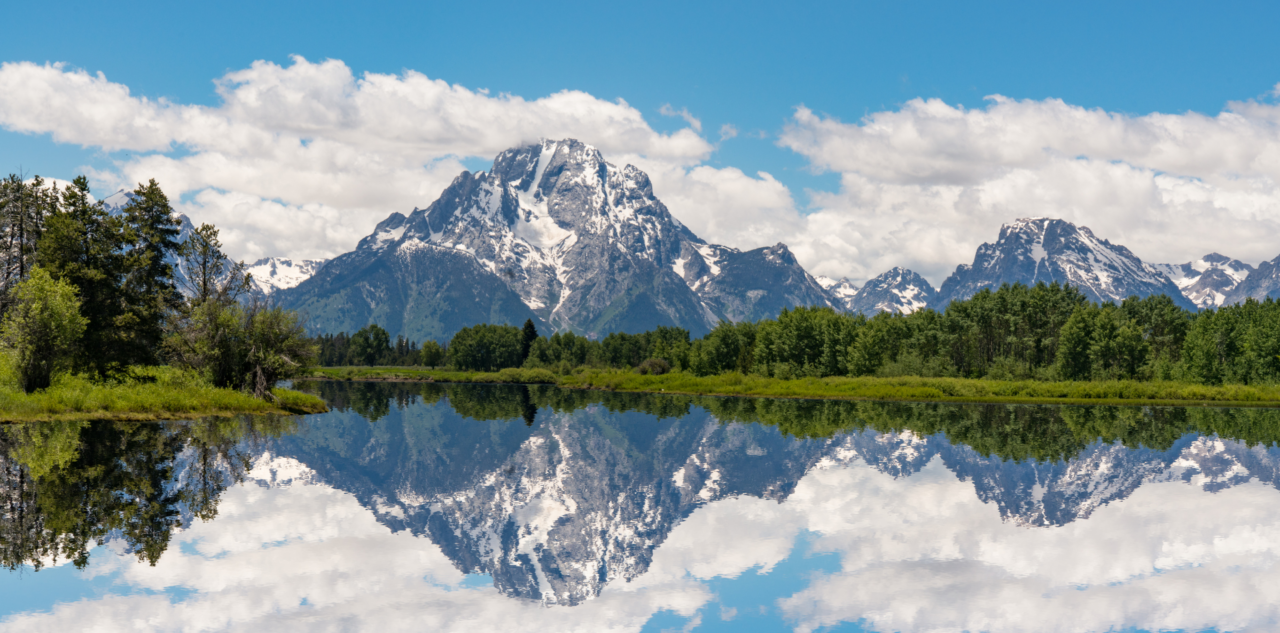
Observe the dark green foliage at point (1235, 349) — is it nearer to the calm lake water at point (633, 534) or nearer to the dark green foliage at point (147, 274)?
the calm lake water at point (633, 534)

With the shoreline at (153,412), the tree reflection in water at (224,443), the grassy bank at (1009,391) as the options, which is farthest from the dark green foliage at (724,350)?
the shoreline at (153,412)

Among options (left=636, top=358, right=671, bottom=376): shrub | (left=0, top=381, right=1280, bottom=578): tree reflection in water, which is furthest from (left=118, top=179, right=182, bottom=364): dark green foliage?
(left=636, top=358, right=671, bottom=376): shrub

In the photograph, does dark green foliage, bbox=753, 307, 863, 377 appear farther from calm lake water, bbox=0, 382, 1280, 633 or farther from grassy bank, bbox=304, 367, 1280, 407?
calm lake water, bbox=0, 382, 1280, 633

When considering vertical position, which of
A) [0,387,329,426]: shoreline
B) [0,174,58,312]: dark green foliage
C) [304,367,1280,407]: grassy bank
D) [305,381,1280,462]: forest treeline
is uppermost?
[0,174,58,312]: dark green foliage

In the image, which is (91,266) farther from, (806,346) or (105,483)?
(806,346)

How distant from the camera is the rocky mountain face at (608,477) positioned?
79.6ft

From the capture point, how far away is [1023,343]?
132250 millimetres

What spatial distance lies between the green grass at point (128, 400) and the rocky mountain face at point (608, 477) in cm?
706

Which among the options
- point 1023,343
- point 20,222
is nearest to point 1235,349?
point 1023,343

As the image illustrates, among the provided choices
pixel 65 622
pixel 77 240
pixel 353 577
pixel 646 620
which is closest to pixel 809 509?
pixel 646 620

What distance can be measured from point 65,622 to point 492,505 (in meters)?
16.8

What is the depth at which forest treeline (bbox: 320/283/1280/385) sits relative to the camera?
376 feet

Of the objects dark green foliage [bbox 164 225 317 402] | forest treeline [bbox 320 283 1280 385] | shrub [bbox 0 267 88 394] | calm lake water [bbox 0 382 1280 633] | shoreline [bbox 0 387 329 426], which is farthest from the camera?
forest treeline [bbox 320 283 1280 385]

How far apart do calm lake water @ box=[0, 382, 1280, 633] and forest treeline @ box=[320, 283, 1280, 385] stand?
71.3 metres
